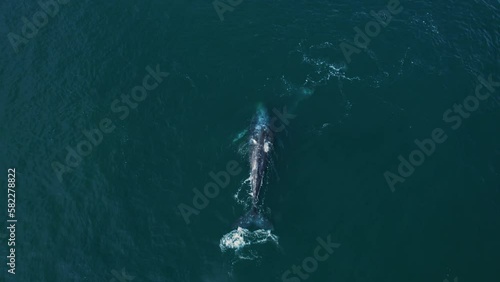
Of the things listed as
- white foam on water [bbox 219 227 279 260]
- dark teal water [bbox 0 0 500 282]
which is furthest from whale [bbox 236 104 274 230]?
dark teal water [bbox 0 0 500 282]

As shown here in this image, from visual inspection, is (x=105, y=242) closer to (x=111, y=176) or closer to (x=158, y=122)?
(x=111, y=176)

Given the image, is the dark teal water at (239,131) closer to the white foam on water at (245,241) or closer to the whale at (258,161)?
the white foam on water at (245,241)

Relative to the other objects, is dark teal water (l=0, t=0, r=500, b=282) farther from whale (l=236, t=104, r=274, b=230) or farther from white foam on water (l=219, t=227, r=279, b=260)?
whale (l=236, t=104, r=274, b=230)

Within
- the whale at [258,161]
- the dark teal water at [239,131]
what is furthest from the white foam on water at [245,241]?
the whale at [258,161]

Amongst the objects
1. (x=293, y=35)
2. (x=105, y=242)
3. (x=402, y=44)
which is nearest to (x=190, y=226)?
(x=105, y=242)

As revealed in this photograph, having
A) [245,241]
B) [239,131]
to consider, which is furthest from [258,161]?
[245,241]
